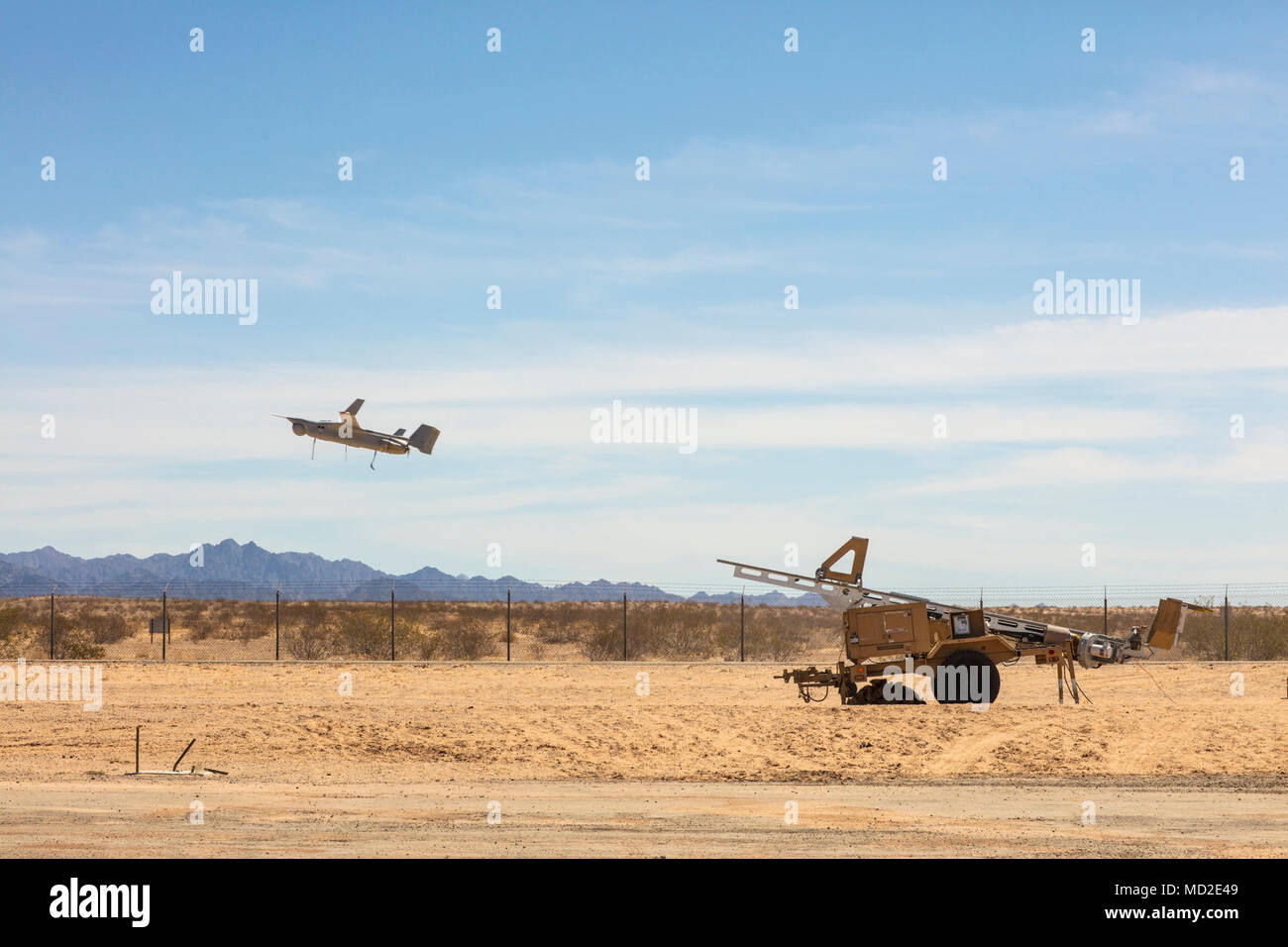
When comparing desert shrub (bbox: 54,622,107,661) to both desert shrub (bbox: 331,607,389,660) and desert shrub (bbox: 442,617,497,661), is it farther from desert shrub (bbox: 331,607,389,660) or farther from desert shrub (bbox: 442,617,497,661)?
desert shrub (bbox: 442,617,497,661)

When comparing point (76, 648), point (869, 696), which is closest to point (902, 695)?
point (869, 696)

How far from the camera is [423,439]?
1797 inches

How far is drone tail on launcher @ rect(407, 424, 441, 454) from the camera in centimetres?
4547

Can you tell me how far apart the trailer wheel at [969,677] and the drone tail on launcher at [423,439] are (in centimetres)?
2407

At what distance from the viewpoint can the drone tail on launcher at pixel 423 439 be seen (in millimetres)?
45469

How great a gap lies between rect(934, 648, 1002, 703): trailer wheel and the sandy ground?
1.75 feet

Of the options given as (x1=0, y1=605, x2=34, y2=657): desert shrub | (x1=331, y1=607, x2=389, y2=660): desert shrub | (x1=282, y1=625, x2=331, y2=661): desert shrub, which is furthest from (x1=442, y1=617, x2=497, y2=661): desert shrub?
(x1=0, y1=605, x2=34, y2=657): desert shrub

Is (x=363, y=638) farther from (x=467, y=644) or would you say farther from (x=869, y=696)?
(x=869, y=696)

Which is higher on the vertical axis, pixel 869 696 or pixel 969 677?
pixel 969 677

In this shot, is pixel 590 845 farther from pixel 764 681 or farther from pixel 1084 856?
pixel 764 681

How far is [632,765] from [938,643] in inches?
260

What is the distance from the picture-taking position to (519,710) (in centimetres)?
2778
